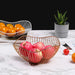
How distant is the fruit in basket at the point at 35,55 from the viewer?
50.3 inches

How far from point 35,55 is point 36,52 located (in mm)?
21

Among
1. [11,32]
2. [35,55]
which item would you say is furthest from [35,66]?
[11,32]

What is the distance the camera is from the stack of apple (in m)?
1.28

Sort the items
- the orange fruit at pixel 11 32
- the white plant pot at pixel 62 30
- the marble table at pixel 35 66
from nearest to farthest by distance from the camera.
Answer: the marble table at pixel 35 66, the orange fruit at pixel 11 32, the white plant pot at pixel 62 30

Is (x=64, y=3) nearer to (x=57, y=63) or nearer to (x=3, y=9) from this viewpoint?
(x=3, y=9)

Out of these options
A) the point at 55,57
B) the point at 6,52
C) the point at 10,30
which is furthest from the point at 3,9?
the point at 55,57

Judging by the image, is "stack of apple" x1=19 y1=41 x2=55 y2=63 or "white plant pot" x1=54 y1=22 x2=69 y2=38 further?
"white plant pot" x1=54 y1=22 x2=69 y2=38

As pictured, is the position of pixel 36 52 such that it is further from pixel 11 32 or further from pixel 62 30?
pixel 62 30

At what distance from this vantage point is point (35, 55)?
1.28 metres

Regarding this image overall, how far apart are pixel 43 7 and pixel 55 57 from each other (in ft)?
4.00

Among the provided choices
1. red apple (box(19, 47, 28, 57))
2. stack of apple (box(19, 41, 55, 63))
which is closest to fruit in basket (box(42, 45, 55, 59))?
stack of apple (box(19, 41, 55, 63))

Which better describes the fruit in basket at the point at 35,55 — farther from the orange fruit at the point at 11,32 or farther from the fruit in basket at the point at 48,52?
the orange fruit at the point at 11,32

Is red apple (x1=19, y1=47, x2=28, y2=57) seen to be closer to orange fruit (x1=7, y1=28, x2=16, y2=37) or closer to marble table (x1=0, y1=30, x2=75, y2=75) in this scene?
marble table (x1=0, y1=30, x2=75, y2=75)

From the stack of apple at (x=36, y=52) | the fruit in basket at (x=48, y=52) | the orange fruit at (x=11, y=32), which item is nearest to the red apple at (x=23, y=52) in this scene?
the stack of apple at (x=36, y=52)
